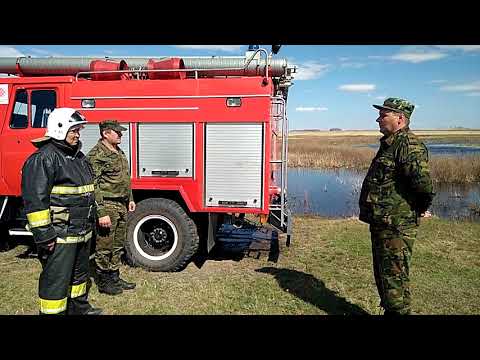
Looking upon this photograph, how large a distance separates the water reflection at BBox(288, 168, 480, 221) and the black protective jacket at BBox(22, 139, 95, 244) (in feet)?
27.8

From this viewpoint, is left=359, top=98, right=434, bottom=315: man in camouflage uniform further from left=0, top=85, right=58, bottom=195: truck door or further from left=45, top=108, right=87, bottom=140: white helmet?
left=0, top=85, right=58, bottom=195: truck door

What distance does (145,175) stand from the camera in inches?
212

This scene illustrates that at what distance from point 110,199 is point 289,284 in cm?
244

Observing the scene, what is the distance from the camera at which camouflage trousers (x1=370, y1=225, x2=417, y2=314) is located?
3.54 metres

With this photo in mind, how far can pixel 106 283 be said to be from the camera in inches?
187

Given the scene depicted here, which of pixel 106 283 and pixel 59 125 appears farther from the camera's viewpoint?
pixel 106 283

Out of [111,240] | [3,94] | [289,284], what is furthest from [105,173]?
[289,284]

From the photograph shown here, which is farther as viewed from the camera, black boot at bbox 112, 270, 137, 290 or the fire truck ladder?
the fire truck ladder

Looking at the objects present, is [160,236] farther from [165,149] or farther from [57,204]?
[57,204]

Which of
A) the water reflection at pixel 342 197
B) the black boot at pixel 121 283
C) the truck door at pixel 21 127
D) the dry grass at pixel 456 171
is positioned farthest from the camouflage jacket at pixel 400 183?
the dry grass at pixel 456 171

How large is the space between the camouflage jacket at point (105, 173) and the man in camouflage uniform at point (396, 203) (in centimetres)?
286

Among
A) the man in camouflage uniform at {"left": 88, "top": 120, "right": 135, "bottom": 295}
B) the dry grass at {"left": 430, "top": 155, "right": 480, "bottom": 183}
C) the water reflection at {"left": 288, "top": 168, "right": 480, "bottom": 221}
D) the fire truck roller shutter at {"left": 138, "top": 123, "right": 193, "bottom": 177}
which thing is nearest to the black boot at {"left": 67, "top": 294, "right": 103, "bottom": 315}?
the man in camouflage uniform at {"left": 88, "top": 120, "right": 135, "bottom": 295}
